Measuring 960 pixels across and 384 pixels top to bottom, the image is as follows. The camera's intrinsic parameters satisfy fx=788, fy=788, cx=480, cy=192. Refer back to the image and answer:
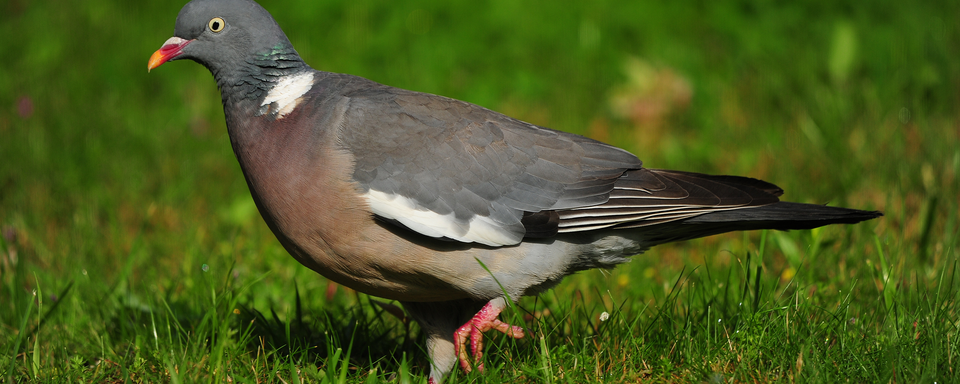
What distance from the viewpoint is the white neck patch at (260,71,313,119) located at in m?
3.22

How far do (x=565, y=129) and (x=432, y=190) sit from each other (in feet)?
12.3

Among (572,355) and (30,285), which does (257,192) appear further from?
(30,285)

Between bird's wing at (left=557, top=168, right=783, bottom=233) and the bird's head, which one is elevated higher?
the bird's head

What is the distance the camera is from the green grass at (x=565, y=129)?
312 cm

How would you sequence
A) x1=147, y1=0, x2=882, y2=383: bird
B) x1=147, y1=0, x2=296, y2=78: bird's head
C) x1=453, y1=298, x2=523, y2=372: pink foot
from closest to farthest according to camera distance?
x1=147, y1=0, x2=882, y2=383: bird
x1=453, y1=298, x2=523, y2=372: pink foot
x1=147, y1=0, x2=296, y2=78: bird's head

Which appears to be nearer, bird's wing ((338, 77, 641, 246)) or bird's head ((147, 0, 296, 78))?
bird's wing ((338, 77, 641, 246))

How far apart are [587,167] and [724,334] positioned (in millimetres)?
877

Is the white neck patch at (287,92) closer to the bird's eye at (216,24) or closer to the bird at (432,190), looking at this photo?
the bird at (432,190)

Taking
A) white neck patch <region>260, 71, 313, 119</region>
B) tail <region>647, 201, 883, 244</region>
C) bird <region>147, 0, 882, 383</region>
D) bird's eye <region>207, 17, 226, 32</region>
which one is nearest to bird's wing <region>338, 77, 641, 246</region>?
bird <region>147, 0, 882, 383</region>

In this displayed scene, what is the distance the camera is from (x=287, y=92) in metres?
3.27

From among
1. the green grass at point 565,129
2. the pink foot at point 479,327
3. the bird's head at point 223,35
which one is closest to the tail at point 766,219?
the green grass at point 565,129

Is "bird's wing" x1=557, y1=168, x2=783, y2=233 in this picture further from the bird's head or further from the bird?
the bird's head

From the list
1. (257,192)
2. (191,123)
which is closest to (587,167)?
(257,192)

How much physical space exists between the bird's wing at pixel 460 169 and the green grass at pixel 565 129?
43 centimetres
